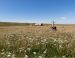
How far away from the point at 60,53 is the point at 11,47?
2.28m

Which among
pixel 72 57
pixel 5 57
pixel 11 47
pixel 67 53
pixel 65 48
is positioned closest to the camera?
pixel 5 57

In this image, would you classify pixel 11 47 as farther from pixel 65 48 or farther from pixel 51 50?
pixel 65 48

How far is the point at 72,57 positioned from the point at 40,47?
1830 mm

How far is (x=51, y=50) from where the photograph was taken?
21.2 feet

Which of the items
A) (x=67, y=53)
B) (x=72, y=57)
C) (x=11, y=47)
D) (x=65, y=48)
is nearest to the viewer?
(x=72, y=57)

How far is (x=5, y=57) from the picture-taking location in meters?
5.18

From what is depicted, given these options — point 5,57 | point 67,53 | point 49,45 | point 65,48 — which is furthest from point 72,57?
point 5,57

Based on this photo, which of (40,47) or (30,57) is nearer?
(30,57)

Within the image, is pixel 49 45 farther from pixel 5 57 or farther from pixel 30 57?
pixel 5 57

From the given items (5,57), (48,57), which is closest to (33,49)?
(48,57)

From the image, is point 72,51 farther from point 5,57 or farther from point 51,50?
point 5,57

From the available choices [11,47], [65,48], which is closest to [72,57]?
[65,48]

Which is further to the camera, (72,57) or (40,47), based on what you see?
(40,47)

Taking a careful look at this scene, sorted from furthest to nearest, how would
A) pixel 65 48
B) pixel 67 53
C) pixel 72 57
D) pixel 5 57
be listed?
1. pixel 65 48
2. pixel 67 53
3. pixel 72 57
4. pixel 5 57
